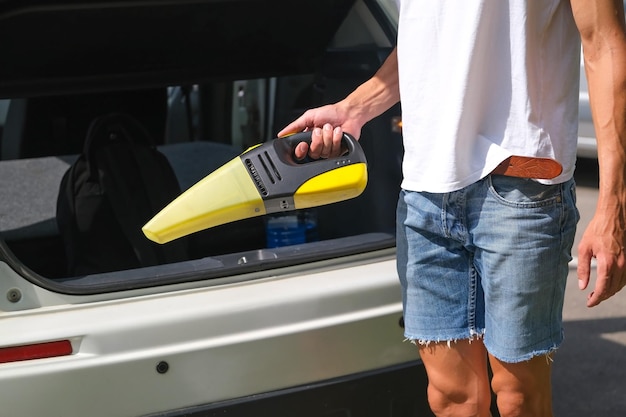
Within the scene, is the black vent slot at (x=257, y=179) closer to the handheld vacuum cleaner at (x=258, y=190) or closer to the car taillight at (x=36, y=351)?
the handheld vacuum cleaner at (x=258, y=190)

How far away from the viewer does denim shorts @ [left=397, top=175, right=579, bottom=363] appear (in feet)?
5.66

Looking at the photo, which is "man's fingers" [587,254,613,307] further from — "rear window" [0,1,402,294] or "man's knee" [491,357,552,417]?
"rear window" [0,1,402,294]

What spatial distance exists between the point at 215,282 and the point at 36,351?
1.46ft

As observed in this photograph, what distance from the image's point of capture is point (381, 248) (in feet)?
7.70

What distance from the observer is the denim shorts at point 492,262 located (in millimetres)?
1725

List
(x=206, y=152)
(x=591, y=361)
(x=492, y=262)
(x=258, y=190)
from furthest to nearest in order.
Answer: (x=206, y=152) < (x=591, y=361) < (x=258, y=190) < (x=492, y=262)

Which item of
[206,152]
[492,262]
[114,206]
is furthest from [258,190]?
[206,152]

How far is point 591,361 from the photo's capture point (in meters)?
3.55

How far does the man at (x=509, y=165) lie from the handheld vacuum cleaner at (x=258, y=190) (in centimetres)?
15

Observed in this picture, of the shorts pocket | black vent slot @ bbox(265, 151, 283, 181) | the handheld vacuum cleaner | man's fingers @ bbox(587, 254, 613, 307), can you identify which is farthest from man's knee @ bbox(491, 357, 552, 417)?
black vent slot @ bbox(265, 151, 283, 181)

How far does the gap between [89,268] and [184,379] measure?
878 mm

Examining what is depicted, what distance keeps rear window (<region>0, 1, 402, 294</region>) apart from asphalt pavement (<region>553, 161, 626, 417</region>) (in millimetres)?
1087

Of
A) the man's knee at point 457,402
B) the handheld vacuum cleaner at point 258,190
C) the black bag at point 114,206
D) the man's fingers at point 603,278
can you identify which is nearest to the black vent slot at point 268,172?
the handheld vacuum cleaner at point 258,190

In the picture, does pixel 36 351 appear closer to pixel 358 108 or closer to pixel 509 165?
pixel 358 108
